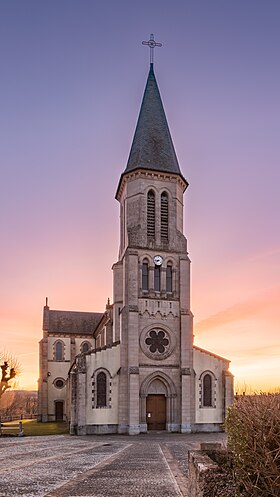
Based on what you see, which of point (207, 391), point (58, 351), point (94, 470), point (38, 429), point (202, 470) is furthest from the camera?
point (58, 351)

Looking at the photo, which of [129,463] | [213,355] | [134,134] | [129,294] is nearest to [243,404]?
[129,463]

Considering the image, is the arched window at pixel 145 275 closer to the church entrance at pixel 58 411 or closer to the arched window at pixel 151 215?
the arched window at pixel 151 215

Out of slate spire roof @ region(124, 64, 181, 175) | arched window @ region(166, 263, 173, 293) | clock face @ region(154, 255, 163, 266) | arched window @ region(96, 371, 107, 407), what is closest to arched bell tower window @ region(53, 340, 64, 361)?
arched window @ region(96, 371, 107, 407)

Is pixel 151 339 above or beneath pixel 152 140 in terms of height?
beneath

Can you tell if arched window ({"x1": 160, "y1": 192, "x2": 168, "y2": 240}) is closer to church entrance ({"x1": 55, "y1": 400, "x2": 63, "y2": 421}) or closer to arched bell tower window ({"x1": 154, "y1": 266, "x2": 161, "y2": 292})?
arched bell tower window ({"x1": 154, "y1": 266, "x2": 161, "y2": 292})

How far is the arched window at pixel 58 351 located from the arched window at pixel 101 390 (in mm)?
25372

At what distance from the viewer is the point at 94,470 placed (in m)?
17.4

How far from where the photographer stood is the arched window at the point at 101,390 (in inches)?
1403

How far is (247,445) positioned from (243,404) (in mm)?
981

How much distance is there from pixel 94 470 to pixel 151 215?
25527 mm

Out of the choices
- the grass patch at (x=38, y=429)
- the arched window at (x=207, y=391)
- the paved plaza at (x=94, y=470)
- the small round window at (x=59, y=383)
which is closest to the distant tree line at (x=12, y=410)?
the small round window at (x=59, y=383)

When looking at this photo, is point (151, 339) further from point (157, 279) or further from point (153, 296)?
point (157, 279)

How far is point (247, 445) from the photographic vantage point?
23.3 ft

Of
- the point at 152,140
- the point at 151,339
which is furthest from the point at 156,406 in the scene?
the point at 152,140
